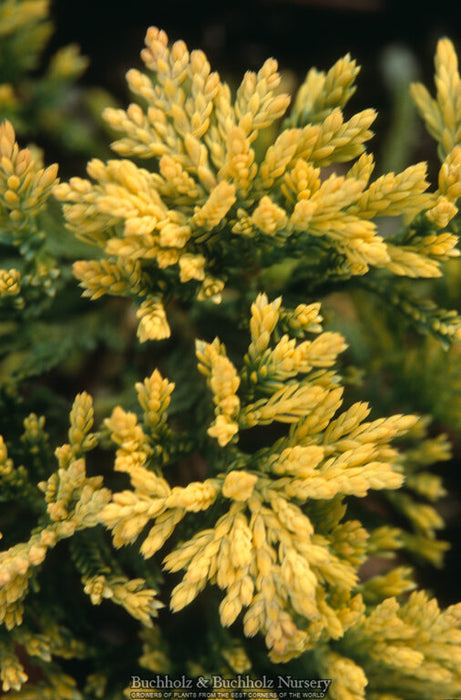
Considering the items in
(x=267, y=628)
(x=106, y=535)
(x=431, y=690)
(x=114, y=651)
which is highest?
(x=106, y=535)

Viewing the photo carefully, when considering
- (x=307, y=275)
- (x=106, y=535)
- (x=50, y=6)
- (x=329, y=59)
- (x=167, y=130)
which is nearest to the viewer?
(x=167, y=130)

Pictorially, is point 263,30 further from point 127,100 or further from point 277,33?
point 127,100

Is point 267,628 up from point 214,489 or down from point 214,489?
down

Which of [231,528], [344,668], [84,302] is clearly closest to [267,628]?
[231,528]

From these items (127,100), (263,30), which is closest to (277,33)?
(263,30)

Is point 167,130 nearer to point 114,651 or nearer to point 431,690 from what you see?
point 114,651

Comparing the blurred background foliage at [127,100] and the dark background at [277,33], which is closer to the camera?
the blurred background foliage at [127,100]

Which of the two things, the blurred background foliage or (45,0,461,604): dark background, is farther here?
(45,0,461,604): dark background

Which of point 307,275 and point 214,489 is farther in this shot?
point 307,275
